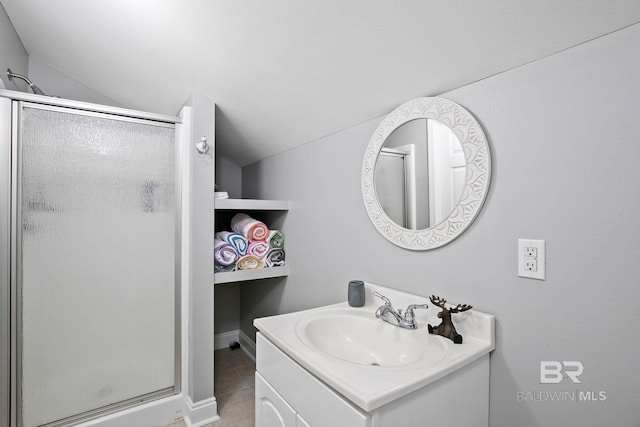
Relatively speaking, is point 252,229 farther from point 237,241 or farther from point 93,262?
point 93,262

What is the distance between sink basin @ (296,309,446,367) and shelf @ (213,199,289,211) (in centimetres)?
100

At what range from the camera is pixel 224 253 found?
194cm

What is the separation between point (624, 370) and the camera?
0.77 metres

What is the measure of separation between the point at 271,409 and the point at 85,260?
4.12 feet

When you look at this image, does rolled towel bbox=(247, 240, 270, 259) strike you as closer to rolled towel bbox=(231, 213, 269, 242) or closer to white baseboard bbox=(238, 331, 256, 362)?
rolled towel bbox=(231, 213, 269, 242)

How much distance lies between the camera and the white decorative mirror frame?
1.06 metres

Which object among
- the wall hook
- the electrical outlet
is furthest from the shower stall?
the electrical outlet

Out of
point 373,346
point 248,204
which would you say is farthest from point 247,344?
point 373,346

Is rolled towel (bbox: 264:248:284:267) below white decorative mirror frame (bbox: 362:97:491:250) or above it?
below

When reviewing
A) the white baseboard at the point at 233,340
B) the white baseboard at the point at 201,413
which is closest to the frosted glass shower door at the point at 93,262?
the white baseboard at the point at 201,413

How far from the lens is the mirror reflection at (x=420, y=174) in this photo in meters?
1.15

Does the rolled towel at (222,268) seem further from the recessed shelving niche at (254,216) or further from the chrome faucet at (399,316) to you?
the chrome faucet at (399,316)

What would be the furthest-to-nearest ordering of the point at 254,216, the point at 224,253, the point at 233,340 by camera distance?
the point at 233,340 → the point at 254,216 → the point at 224,253

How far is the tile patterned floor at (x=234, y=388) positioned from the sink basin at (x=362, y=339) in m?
0.96
